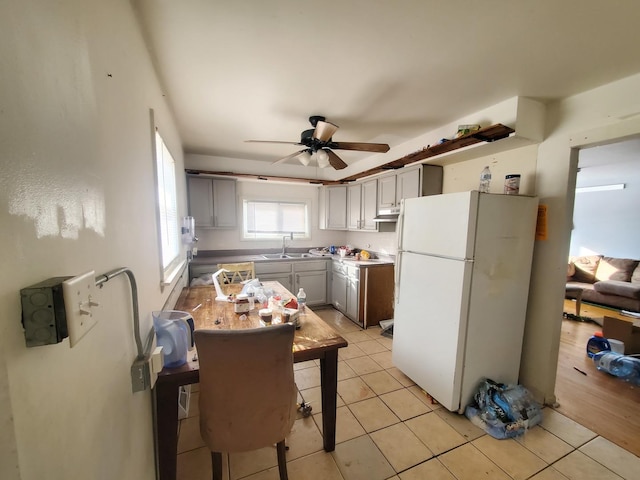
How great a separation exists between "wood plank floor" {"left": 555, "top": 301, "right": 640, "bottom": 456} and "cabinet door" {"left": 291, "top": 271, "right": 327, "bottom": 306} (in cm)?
286

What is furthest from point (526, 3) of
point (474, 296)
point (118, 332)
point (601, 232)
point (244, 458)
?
point (601, 232)

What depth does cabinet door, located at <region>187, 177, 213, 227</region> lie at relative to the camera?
11.9ft

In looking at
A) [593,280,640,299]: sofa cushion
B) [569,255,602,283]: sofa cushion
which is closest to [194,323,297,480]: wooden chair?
[593,280,640,299]: sofa cushion

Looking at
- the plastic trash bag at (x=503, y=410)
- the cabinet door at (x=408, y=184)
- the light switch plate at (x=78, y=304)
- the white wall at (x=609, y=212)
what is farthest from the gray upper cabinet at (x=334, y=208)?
the light switch plate at (x=78, y=304)

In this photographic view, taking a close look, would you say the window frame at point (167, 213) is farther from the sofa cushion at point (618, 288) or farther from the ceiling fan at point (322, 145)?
the sofa cushion at point (618, 288)

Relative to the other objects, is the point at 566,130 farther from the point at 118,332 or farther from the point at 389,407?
the point at 118,332

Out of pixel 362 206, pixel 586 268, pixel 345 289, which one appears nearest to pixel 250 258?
pixel 345 289

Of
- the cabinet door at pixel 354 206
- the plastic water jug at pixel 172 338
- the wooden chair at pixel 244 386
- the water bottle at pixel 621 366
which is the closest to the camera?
the wooden chair at pixel 244 386

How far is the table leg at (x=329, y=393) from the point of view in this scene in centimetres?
147

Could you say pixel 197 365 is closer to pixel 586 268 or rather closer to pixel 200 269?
pixel 200 269

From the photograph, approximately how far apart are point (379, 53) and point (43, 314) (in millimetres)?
1857

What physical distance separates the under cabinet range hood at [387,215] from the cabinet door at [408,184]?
0.12 m

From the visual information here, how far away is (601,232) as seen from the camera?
498cm

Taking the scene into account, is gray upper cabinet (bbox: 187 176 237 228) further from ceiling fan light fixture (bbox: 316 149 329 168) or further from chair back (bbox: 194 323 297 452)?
chair back (bbox: 194 323 297 452)
